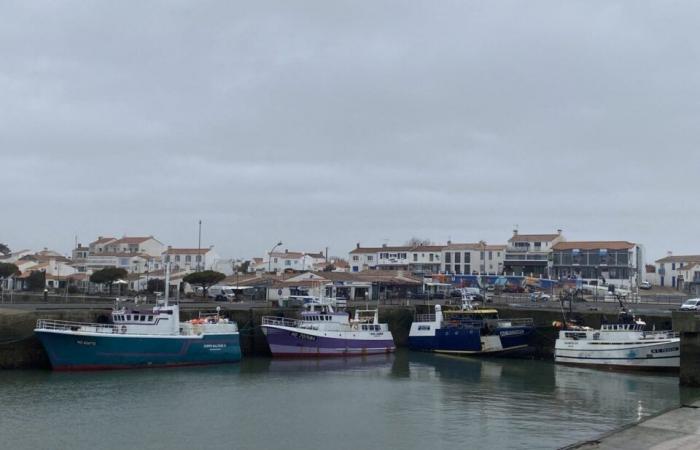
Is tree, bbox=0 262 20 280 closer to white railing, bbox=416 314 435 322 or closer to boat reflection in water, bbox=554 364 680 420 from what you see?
white railing, bbox=416 314 435 322

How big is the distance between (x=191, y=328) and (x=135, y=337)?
12.8 feet

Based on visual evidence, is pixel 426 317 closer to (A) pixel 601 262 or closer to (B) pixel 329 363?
(B) pixel 329 363

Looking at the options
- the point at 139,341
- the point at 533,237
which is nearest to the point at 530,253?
the point at 533,237

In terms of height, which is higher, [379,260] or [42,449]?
[379,260]

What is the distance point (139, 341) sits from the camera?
4116cm

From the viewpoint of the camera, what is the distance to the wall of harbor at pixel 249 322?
40.3m

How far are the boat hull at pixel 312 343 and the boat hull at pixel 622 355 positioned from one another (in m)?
13.2

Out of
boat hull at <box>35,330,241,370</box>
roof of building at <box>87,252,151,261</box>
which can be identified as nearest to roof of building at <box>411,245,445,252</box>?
roof of building at <box>87,252,151,261</box>

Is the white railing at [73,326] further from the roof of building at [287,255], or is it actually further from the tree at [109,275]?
the roof of building at [287,255]

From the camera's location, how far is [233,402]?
32031 millimetres

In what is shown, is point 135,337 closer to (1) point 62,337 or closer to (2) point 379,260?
(1) point 62,337

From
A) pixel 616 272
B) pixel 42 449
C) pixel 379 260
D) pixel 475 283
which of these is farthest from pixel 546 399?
pixel 379 260

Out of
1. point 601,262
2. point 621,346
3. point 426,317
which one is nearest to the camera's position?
point 621,346

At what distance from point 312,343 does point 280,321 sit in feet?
9.74
